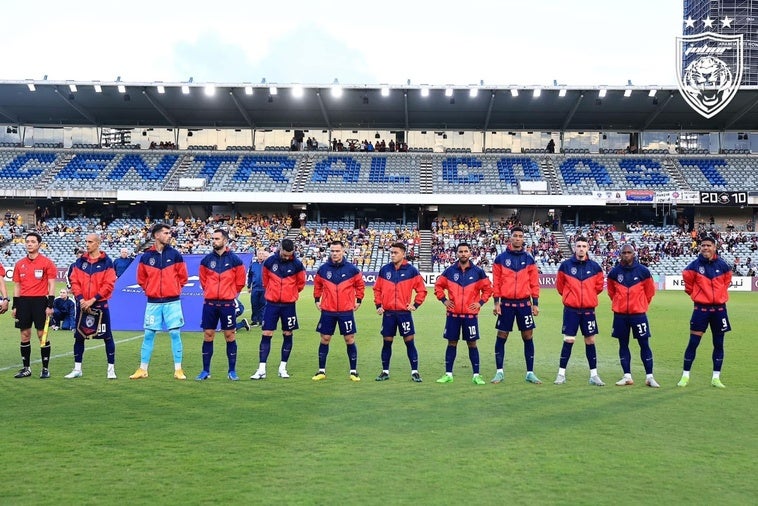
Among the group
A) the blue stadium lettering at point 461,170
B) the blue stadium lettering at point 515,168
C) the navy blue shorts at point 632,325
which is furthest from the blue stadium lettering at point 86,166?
the navy blue shorts at point 632,325

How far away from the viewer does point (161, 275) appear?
10727 millimetres

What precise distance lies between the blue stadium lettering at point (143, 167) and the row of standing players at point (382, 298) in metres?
40.1

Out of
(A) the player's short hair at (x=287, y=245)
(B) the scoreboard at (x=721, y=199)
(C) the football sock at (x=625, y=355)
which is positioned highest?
(B) the scoreboard at (x=721, y=199)

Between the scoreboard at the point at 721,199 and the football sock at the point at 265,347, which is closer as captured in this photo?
the football sock at the point at 265,347

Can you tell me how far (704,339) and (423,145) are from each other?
37280 millimetres

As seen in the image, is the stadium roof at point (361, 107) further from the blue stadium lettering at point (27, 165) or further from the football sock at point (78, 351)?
the football sock at point (78, 351)

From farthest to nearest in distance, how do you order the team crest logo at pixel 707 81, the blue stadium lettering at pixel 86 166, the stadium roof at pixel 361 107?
the blue stadium lettering at pixel 86 166 < the stadium roof at pixel 361 107 < the team crest logo at pixel 707 81

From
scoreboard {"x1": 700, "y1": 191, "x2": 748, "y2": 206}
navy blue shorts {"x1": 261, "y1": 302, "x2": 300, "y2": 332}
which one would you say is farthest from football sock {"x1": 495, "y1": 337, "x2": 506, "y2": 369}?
scoreboard {"x1": 700, "y1": 191, "x2": 748, "y2": 206}

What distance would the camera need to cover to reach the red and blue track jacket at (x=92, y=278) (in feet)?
35.4

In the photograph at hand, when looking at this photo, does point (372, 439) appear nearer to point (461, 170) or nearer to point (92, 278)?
point (92, 278)

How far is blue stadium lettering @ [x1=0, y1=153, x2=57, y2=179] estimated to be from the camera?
163ft

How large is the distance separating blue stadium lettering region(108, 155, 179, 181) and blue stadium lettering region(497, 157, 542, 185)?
22.9 meters

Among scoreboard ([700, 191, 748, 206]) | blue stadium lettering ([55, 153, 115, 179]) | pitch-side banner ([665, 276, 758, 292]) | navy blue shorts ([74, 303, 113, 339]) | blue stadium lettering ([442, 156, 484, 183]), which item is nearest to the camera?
navy blue shorts ([74, 303, 113, 339])

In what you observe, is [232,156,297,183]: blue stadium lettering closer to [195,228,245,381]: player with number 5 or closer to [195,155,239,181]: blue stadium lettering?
[195,155,239,181]: blue stadium lettering
